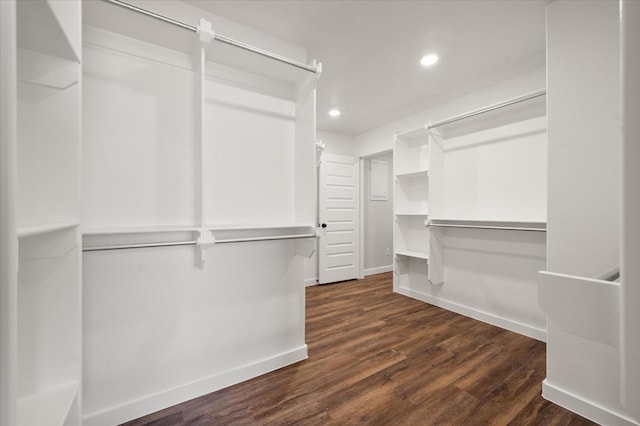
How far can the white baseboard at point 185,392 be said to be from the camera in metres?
1.62

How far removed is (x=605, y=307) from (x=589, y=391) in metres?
1.95

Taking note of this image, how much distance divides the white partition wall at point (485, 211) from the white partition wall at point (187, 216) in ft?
6.61

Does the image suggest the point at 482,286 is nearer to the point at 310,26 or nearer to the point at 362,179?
the point at 362,179

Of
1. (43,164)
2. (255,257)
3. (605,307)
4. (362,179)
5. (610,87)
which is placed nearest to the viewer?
(605,307)

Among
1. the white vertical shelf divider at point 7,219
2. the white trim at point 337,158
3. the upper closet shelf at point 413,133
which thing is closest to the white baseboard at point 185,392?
the white vertical shelf divider at point 7,219

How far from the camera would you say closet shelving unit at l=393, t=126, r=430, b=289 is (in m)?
3.97

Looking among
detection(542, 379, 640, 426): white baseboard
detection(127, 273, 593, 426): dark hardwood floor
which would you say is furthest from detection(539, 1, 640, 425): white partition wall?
detection(127, 273, 593, 426): dark hardwood floor

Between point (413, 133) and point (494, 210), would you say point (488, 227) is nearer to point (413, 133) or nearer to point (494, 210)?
point (494, 210)

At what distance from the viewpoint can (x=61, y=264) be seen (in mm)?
1103

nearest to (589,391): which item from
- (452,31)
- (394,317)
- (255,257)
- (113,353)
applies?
(394,317)

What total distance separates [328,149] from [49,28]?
13.7 feet

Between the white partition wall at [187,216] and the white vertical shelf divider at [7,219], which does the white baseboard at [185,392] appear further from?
the white vertical shelf divider at [7,219]

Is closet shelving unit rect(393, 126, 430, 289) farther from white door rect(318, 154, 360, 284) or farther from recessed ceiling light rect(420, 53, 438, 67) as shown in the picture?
recessed ceiling light rect(420, 53, 438, 67)

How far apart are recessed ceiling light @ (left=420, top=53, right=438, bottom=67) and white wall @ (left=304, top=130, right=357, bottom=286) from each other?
224cm
